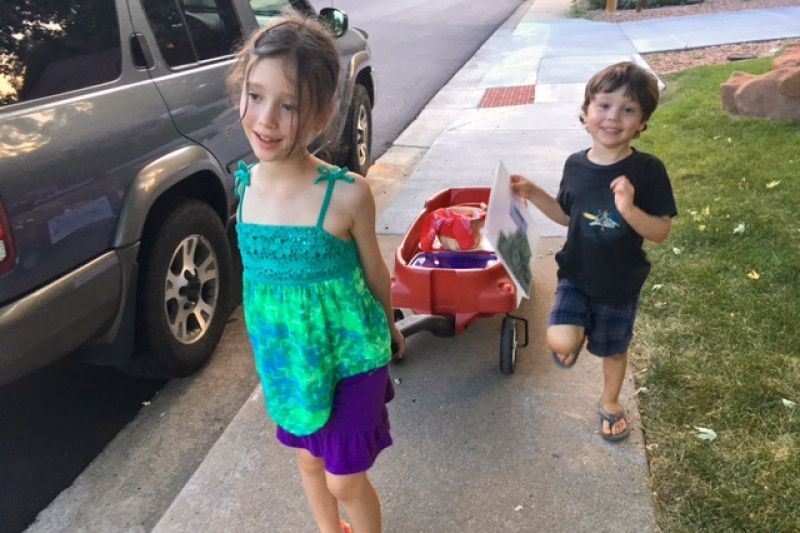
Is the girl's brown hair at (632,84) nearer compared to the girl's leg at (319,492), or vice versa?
the girl's leg at (319,492)

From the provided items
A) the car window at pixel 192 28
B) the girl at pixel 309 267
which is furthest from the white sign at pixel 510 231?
the car window at pixel 192 28

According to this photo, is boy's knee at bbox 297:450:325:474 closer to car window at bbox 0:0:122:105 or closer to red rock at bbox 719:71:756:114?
car window at bbox 0:0:122:105

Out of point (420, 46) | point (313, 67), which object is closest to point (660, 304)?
point (313, 67)

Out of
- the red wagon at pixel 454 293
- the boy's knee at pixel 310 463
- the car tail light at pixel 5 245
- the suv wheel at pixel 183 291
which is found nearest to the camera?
the boy's knee at pixel 310 463

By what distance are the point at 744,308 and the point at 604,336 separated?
52.5 inches

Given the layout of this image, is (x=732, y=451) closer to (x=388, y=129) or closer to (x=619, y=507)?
(x=619, y=507)

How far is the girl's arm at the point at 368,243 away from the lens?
74.8 inches

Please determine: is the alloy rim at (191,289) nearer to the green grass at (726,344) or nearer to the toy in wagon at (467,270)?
the toy in wagon at (467,270)

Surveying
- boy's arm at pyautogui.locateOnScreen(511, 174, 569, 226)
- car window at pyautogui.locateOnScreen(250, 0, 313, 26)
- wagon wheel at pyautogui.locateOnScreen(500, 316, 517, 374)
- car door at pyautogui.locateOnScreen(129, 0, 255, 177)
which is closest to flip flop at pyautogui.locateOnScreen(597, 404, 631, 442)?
wagon wheel at pyautogui.locateOnScreen(500, 316, 517, 374)

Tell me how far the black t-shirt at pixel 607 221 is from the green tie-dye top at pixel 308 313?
3.15ft

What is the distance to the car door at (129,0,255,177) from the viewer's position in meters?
3.49

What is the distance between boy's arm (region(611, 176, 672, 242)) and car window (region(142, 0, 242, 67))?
7.69 ft

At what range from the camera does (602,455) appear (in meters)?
2.83

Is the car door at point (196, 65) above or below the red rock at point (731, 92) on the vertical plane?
above
